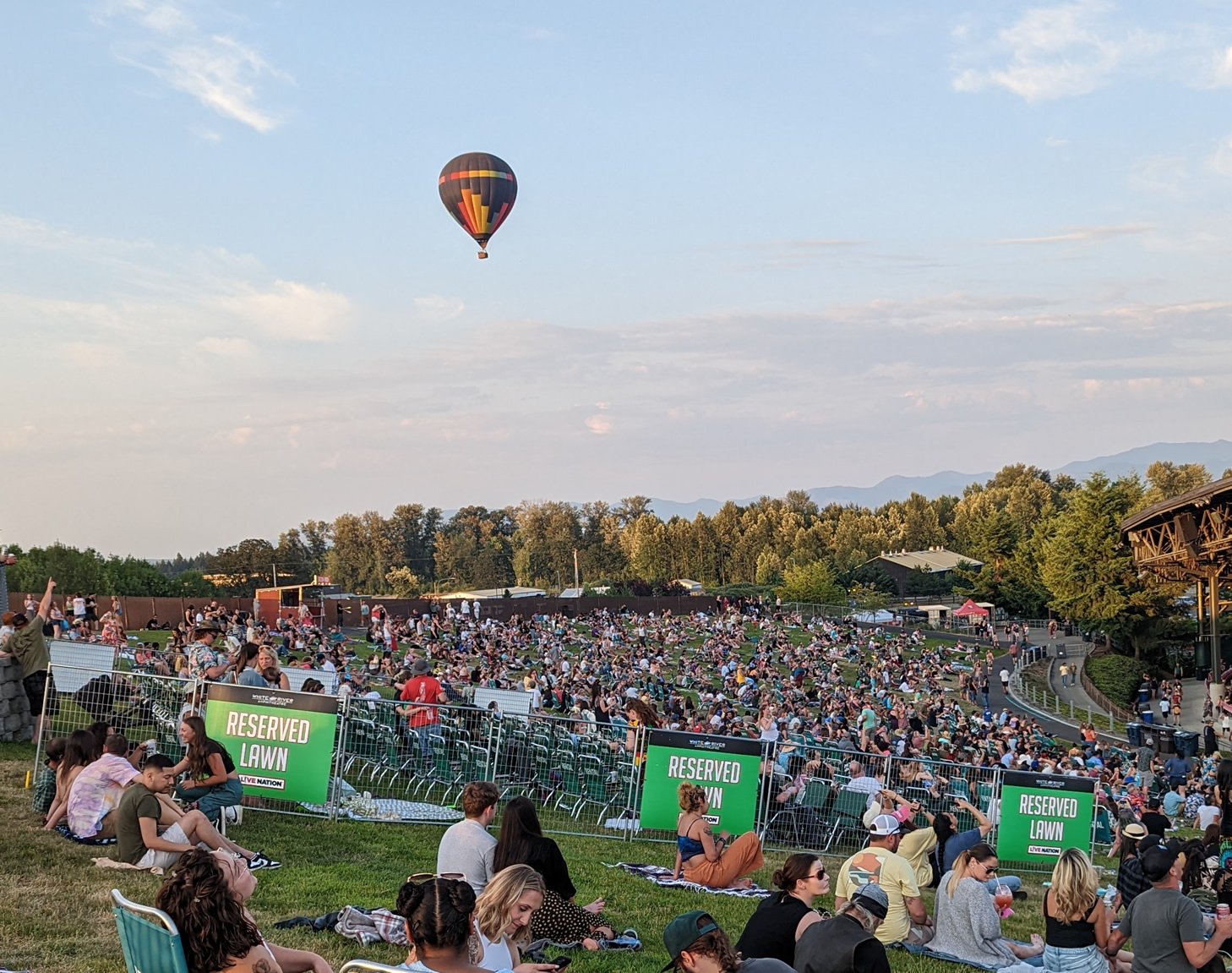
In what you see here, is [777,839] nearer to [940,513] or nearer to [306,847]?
[306,847]

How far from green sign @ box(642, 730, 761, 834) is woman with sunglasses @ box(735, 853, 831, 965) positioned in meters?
5.17

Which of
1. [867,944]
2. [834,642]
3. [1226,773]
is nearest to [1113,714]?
[834,642]

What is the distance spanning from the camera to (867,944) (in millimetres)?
5891

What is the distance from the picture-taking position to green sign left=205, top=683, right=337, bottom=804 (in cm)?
1141

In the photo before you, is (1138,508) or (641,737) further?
(1138,508)

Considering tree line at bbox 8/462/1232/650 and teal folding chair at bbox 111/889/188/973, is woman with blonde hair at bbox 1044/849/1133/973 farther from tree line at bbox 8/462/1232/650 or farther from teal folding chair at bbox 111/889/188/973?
tree line at bbox 8/462/1232/650

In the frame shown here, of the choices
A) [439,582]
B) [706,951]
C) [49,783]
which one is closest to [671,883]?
[706,951]

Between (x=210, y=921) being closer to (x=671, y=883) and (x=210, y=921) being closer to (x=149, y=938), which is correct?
(x=149, y=938)

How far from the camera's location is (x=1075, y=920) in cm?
757

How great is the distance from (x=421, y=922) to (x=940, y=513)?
130794mm

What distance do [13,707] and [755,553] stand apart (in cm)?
10612

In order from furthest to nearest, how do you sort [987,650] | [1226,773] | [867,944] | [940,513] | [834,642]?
[940,513] → [987,650] → [834,642] → [1226,773] → [867,944]

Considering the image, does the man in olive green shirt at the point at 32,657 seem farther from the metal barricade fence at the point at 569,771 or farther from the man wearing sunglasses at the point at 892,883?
the man wearing sunglasses at the point at 892,883

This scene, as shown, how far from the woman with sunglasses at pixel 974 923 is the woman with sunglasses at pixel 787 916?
6.98 feet
